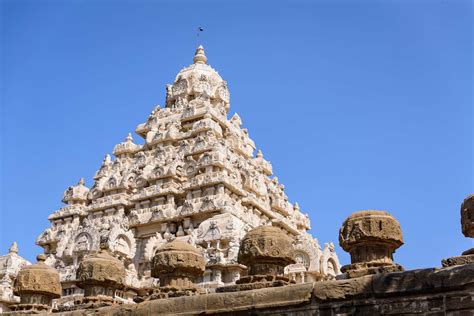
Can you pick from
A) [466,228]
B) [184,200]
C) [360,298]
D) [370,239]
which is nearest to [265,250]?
[370,239]

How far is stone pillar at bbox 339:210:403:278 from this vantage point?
10.2m

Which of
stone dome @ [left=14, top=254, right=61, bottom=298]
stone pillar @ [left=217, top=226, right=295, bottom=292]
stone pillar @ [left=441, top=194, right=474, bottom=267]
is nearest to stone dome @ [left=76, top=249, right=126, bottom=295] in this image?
stone dome @ [left=14, top=254, right=61, bottom=298]

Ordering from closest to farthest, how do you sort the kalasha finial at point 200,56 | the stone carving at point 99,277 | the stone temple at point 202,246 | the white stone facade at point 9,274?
1. the stone temple at point 202,246
2. the stone carving at point 99,277
3. the white stone facade at point 9,274
4. the kalasha finial at point 200,56

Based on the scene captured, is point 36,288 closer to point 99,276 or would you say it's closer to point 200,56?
point 99,276

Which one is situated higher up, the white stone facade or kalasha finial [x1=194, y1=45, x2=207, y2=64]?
kalasha finial [x1=194, y1=45, x2=207, y2=64]

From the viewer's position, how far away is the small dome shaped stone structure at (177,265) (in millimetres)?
11891

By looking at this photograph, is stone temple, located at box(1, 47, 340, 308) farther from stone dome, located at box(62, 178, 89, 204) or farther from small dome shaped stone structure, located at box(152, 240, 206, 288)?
small dome shaped stone structure, located at box(152, 240, 206, 288)

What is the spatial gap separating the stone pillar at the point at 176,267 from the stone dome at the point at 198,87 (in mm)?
34948

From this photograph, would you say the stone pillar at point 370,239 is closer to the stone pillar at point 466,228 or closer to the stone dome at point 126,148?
the stone pillar at point 466,228

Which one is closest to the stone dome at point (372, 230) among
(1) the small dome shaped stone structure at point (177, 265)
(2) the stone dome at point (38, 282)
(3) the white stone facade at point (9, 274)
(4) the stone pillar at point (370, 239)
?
(4) the stone pillar at point (370, 239)

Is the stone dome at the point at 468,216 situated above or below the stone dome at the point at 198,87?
below

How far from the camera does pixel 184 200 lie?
1538 inches

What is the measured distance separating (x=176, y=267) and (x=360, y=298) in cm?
370

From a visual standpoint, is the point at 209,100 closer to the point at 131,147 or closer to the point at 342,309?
the point at 131,147
